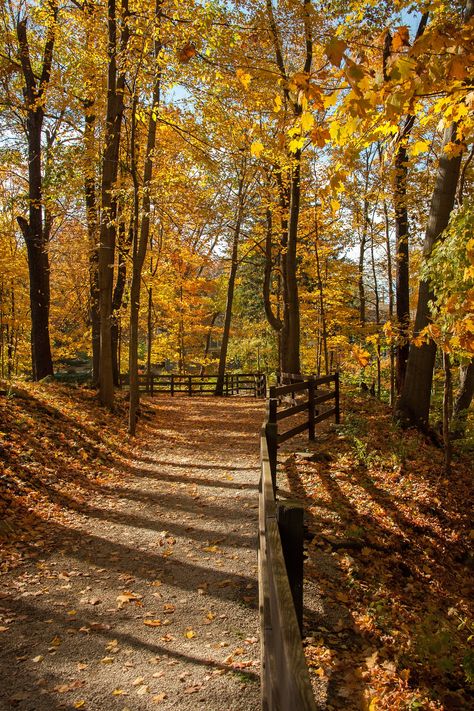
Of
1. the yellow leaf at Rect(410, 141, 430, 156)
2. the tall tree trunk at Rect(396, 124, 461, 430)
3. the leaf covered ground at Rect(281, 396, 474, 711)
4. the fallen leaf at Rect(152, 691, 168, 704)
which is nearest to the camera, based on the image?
the fallen leaf at Rect(152, 691, 168, 704)

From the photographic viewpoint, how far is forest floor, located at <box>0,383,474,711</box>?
3668 mm

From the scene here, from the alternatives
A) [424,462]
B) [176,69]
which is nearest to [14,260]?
[176,69]

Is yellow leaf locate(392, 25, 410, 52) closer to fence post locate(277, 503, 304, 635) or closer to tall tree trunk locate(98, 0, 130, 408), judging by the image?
fence post locate(277, 503, 304, 635)

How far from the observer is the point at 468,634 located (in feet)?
17.2

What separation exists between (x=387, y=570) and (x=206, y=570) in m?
2.28

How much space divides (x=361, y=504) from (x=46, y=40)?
15.7 m

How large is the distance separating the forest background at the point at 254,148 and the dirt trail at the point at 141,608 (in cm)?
296

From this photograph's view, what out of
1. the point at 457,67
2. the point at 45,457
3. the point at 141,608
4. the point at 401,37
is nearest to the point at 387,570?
the point at 141,608

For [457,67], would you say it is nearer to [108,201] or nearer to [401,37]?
[401,37]

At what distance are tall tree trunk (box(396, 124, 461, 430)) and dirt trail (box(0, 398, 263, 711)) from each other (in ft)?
14.6

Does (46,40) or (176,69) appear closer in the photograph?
(176,69)

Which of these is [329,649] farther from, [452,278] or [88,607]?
[452,278]

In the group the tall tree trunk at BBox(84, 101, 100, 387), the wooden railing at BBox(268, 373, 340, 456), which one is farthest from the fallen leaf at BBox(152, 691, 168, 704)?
the tall tree trunk at BBox(84, 101, 100, 387)

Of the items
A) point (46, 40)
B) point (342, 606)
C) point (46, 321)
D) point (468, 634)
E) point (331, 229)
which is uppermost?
point (46, 40)
